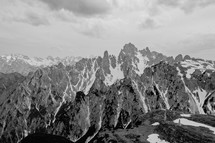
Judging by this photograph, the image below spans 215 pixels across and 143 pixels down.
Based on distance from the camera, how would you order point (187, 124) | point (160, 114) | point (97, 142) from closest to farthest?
point (97, 142), point (187, 124), point (160, 114)

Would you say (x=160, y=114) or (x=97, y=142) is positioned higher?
(x=160, y=114)

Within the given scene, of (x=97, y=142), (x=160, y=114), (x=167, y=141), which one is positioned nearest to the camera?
(x=167, y=141)

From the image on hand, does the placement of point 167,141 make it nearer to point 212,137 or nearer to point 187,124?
point 212,137

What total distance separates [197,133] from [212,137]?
26.5 feet

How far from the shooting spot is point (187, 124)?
166 meters

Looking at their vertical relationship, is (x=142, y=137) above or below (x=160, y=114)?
below

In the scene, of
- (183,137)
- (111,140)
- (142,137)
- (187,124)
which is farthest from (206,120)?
(111,140)

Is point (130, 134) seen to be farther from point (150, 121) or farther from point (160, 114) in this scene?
point (160, 114)

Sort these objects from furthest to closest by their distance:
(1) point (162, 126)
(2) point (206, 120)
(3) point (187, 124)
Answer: (2) point (206, 120), (3) point (187, 124), (1) point (162, 126)

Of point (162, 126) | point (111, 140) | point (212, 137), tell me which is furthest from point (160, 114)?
point (111, 140)

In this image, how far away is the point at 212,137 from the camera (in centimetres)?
14125

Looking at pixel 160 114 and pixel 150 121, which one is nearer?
pixel 150 121

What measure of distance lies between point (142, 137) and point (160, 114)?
64122 millimetres

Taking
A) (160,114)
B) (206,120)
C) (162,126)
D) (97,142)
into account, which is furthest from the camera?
(160,114)
